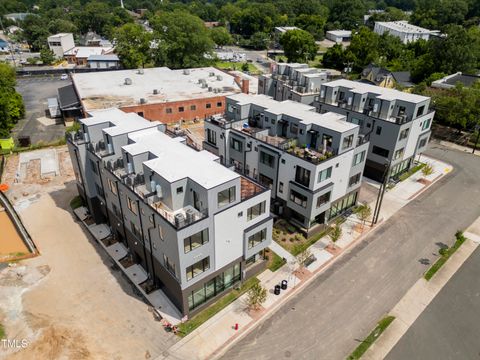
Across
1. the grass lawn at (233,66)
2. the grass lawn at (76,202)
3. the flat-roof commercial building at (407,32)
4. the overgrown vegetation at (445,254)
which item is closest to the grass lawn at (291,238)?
the overgrown vegetation at (445,254)

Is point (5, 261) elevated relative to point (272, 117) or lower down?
lower down

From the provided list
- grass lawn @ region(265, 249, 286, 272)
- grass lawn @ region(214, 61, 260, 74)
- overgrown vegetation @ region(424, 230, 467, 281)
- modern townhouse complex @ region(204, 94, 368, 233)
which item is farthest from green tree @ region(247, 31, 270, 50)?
grass lawn @ region(265, 249, 286, 272)

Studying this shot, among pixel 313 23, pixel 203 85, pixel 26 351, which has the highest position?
pixel 313 23

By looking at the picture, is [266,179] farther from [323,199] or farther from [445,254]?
[445,254]

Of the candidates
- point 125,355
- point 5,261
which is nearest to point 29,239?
point 5,261

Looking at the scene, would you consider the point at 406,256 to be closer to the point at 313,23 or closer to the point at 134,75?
the point at 134,75

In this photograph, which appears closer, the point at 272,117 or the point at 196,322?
the point at 196,322

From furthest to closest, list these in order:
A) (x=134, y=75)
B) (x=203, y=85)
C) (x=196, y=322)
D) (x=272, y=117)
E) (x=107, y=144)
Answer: (x=134, y=75)
(x=203, y=85)
(x=272, y=117)
(x=107, y=144)
(x=196, y=322)

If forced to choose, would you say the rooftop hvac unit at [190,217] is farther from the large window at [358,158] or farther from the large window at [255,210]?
the large window at [358,158]

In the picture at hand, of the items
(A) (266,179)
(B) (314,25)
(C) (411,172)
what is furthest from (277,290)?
(B) (314,25)
